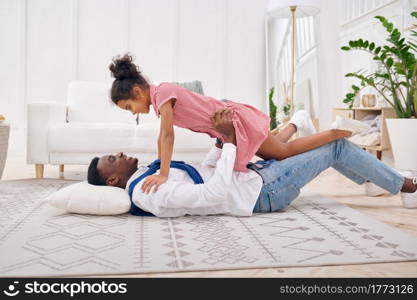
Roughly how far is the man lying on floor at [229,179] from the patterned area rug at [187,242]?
0.06m

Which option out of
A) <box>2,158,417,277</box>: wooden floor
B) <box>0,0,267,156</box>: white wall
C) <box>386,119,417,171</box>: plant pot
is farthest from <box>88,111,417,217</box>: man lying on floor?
<box>0,0,267,156</box>: white wall

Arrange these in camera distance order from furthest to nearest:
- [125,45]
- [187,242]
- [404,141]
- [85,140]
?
[125,45] < [85,140] < [404,141] < [187,242]

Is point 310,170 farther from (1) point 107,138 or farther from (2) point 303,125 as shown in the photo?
(1) point 107,138

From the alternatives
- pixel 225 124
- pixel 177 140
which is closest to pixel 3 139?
pixel 177 140

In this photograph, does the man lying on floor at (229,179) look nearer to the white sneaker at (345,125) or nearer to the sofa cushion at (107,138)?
the white sneaker at (345,125)

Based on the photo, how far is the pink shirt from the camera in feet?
6.60

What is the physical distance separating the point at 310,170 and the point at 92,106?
2.36 m

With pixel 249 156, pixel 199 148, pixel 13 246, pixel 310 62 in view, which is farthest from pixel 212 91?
pixel 13 246

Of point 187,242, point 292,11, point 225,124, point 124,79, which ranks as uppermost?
point 292,11

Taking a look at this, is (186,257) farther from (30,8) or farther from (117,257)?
(30,8)

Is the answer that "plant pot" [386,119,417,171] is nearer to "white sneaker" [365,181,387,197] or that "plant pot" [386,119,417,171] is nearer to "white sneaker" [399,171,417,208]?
"white sneaker" [365,181,387,197]

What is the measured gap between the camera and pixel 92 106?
12.4 ft

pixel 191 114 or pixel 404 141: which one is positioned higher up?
pixel 191 114

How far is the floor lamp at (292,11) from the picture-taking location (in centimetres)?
466
